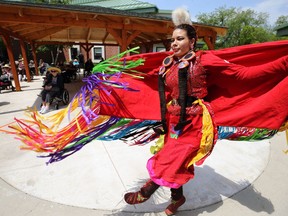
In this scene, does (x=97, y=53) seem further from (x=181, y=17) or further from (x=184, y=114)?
(x=184, y=114)

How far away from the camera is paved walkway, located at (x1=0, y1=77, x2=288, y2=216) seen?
7.30 ft

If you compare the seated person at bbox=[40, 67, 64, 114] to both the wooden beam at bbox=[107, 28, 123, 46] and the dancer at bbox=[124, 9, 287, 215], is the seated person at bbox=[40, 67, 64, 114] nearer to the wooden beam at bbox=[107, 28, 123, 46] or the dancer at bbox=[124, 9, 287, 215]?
the wooden beam at bbox=[107, 28, 123, 46]

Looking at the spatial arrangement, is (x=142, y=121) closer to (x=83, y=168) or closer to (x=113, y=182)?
(x=113, y=182)

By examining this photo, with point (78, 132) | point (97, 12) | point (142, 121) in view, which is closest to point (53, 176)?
point (78, 132)

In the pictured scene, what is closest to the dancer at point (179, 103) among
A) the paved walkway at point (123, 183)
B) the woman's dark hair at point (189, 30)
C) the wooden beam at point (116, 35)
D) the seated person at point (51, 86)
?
the woman's dark hair at point (189, 30)

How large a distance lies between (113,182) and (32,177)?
1010 mm

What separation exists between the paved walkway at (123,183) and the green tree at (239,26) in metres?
Answer: 26.2

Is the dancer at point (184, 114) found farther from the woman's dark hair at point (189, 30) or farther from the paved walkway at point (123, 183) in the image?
the paved walkway at point (123, 183)

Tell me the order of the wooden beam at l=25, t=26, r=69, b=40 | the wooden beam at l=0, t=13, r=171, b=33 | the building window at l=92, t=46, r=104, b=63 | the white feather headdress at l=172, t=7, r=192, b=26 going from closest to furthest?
the white feather headdress at l=172, t=7, r=192, b=26 < the wooden beam at l=0, t=13, r=171, b=33 < the wooden beam at l=25, t=26, r=69, b=40 < the building window at l=92, t=46, r=104, b=63

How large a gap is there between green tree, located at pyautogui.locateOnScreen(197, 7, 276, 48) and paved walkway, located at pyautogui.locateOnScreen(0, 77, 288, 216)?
26222mm

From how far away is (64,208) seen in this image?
7.27 feet

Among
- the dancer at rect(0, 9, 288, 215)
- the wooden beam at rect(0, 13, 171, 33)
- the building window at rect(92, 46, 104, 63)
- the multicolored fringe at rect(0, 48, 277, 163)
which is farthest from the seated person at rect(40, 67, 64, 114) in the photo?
the building window at rect(92, 46, 104, 63)

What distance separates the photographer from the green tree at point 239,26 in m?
26.1

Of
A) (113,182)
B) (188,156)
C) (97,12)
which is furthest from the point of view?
(97,12)
